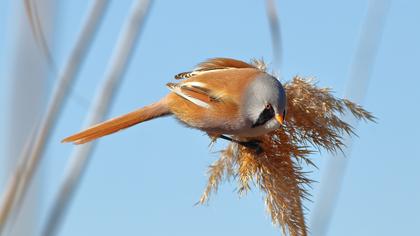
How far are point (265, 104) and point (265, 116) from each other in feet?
0.29

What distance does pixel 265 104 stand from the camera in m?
2.06

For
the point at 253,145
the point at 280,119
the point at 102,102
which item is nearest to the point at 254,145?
the point at 253,145

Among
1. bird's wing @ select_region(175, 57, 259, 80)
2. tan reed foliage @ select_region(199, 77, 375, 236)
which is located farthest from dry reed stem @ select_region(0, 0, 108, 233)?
bird's wing @ select_region(175, 57, 259, 80)

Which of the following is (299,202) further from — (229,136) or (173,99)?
(173,99)

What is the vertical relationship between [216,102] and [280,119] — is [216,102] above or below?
above

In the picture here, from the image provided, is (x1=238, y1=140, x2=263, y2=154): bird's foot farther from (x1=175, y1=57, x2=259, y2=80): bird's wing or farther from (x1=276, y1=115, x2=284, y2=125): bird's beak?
(x1=175, y1=57, x2=259, y2=80): bird's wing

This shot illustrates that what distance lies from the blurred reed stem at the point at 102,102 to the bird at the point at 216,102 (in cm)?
65

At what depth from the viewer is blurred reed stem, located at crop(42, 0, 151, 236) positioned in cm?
108

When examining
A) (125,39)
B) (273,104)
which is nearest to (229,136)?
(273,104)

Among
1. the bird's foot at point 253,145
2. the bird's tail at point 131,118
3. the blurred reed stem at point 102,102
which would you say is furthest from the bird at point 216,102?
the blurred reed stem at point 102,102

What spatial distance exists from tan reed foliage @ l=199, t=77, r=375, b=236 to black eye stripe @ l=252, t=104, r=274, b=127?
134 mm

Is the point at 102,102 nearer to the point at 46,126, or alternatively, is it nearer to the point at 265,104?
the point at 46,126

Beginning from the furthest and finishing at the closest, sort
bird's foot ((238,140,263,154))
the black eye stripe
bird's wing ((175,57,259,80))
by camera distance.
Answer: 1. bird's wing ((175,57,259,80))
2. the black eye stripe
3. bird's foot ((238,140,263,154))

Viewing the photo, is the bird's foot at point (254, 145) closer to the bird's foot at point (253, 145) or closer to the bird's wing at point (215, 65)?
the bird's foot at point (253, 145)
